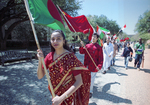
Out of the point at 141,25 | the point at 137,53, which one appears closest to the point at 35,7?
the point at 137,53

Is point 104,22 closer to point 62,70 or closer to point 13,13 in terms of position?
point 13,13

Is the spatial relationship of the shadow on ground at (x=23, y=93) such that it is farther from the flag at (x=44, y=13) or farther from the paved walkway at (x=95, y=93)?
the flag at (x=44, y=13)

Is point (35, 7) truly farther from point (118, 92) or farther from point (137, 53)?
point (137, 53)

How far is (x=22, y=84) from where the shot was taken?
4156 millimetres

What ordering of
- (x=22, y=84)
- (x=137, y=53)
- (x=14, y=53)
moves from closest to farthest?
(x=22, y=84) < (x=137, y=53) < (x=14, y=53)

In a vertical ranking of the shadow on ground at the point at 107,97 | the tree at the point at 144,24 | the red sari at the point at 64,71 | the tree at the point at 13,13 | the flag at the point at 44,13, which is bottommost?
the shadow on ground at the point at 107,97

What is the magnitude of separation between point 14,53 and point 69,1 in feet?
22.5

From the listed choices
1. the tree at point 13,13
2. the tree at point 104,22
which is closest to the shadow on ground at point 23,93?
the tree at point 13,13

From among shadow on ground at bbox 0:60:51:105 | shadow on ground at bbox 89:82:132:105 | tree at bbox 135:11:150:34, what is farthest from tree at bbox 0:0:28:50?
tree at bbox 135:11:150:34

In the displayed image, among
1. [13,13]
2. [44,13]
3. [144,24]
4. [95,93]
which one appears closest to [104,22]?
[144,24]

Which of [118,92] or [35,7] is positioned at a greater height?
[35,7]

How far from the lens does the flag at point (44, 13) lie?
1724mm

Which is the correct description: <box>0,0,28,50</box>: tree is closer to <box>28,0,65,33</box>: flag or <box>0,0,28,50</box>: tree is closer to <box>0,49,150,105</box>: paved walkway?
<box>0,49,150,105</box>: paved walkway

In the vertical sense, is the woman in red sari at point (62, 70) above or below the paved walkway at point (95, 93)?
above
